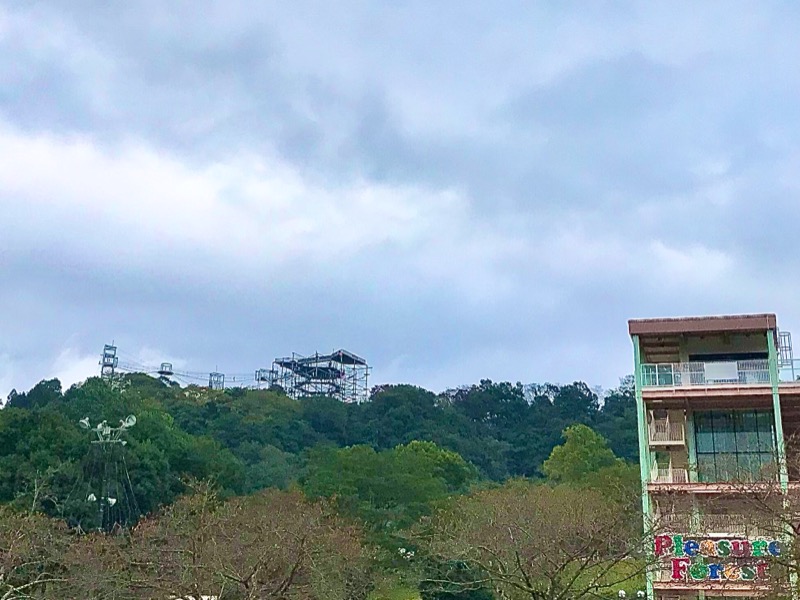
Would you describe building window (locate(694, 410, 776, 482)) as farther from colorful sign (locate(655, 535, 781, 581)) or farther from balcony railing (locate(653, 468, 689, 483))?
colorful sign (locate(655, 535, 781, 581))

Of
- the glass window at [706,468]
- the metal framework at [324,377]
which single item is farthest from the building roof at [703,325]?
the metal framework at [324,377]

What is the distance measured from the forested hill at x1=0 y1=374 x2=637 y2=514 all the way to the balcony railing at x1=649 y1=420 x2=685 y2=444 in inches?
709

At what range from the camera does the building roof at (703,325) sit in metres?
31.5

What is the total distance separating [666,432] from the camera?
3281 centimetres

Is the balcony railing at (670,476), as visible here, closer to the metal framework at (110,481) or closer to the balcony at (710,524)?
the balcony at (710,524)

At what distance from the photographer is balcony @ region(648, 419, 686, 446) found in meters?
32.4

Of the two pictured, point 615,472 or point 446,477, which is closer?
point 615,472

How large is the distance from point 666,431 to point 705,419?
61.0 inches

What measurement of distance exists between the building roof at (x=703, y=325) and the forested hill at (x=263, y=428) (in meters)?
19.0

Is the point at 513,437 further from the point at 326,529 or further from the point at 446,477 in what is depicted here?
the point at 326,529

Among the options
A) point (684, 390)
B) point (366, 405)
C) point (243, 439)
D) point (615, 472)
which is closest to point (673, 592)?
point (684, 390)

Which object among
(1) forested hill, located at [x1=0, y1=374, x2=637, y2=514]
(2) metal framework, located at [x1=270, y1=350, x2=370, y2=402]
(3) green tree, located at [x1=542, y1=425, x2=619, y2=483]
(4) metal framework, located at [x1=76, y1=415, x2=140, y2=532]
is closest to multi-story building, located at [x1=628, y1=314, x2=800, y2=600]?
(1) forested hill, located at [x1=0, y1=374, x2=637, y2=514]

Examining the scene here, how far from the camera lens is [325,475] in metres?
44.1

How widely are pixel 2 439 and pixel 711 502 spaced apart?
3565cm
